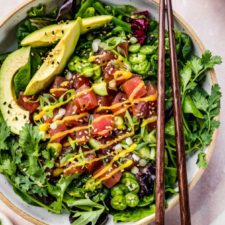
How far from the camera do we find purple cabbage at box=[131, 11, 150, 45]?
2332mm

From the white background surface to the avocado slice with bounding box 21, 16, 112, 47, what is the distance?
0.84ft

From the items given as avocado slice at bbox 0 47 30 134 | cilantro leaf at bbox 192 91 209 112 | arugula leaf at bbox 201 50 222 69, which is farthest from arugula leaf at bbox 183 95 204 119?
avocado slice at bbox 0 47 30 134

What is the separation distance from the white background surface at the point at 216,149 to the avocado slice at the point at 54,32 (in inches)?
10.1

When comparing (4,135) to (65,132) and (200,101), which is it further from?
(200,101)

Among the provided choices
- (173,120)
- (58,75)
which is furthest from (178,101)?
(58,75)

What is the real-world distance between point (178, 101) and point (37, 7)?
0.59 meters

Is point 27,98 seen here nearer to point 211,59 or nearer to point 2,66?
point 2,66

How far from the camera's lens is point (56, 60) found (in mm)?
2303

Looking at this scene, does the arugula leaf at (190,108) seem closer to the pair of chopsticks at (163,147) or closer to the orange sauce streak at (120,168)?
the pair of chopsticks at (163,147)

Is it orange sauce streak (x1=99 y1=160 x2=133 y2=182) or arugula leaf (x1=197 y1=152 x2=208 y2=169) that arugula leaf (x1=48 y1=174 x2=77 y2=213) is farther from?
arugula leaf (x1=197 y1=152 x2=208 y2=169)

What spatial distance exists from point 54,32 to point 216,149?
698 millimetres

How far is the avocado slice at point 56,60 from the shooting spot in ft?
7.51

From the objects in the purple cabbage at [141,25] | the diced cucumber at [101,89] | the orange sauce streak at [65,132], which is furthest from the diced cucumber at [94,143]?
the purple cabbage at [141,25]

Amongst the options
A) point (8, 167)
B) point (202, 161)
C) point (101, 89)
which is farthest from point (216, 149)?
point (8, 167)
